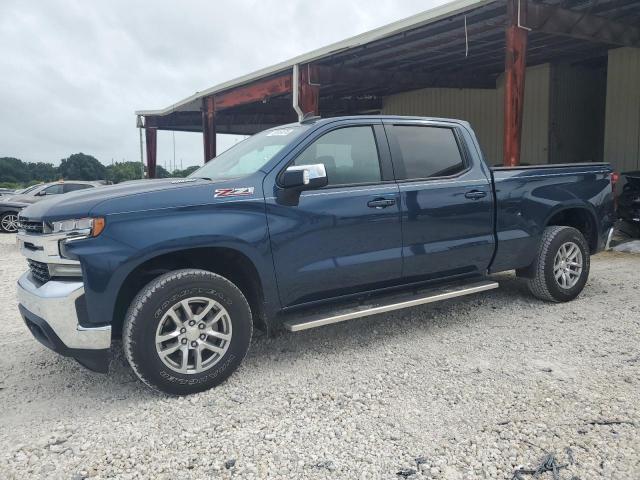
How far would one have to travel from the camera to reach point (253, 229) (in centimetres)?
344

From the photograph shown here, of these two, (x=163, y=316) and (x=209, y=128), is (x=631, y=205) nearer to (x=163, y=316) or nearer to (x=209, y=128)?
(x=163, y=316)

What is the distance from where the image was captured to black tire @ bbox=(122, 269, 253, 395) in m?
3.10

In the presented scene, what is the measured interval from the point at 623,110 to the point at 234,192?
42.8 ft

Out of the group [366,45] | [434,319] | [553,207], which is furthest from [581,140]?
[434,319]

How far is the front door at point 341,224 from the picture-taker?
11.8 feet

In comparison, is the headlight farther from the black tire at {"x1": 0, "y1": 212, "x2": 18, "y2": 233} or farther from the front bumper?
the black tire at {"x1": 0, "y1": 212, "x2": 18, "y2": 233}

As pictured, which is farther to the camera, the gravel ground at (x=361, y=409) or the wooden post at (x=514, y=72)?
the wooden post at (x=514, y=72)

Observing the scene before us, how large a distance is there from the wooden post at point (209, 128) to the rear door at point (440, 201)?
13854 mm

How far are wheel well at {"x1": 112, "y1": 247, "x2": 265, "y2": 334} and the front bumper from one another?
237 mm

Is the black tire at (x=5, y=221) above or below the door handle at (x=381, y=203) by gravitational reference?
below

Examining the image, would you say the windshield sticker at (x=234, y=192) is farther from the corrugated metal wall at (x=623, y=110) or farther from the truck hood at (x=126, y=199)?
the corrugated metal wall at (x=623, y=110)

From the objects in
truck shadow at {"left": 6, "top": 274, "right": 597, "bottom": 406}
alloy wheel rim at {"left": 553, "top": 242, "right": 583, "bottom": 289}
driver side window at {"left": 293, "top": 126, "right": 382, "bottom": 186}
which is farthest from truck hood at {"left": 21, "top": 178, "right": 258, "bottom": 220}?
alloy wheel rim at {"left": 553, "top": 242, "right": 583, "bottom": 289}

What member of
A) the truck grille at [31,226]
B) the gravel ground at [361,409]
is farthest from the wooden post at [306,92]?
the truck grille at [31,226]

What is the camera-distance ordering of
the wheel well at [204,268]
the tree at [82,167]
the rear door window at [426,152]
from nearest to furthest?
the wheel well at [204,268], the rear door window at [426,152], the tree at [82,167]
